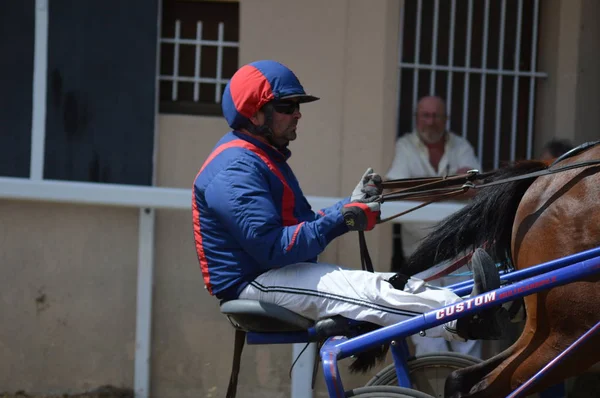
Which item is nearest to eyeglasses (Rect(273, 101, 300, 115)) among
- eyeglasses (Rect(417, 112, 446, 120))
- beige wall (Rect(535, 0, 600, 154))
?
eyeglasses (Rect(417, 112, 446, 120))

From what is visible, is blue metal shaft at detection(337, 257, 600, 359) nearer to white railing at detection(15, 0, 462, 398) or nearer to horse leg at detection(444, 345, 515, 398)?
horse leg at detection(444, 345, 515, 398)

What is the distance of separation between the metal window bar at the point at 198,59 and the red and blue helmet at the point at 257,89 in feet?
6.98

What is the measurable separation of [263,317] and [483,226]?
1106 mm

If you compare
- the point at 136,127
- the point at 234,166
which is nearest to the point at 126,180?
the point at 136,127

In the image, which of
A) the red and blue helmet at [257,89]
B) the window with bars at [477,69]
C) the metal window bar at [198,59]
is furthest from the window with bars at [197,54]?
the red and blue helmet at [257,89]

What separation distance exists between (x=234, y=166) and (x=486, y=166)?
129 inches

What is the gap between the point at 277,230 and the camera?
351 cm

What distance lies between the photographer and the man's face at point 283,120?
3779 mm

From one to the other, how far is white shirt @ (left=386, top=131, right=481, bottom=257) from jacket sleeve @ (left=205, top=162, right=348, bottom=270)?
2.38 m

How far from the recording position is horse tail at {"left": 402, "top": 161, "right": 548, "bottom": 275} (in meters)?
3.96

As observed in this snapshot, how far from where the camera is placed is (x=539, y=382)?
357 centimetres

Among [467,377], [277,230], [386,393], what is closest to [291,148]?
[277,230]

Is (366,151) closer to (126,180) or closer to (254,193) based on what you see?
(126,180)

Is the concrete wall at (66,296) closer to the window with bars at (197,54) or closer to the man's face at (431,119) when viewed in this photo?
the window with bars at (197,54)
